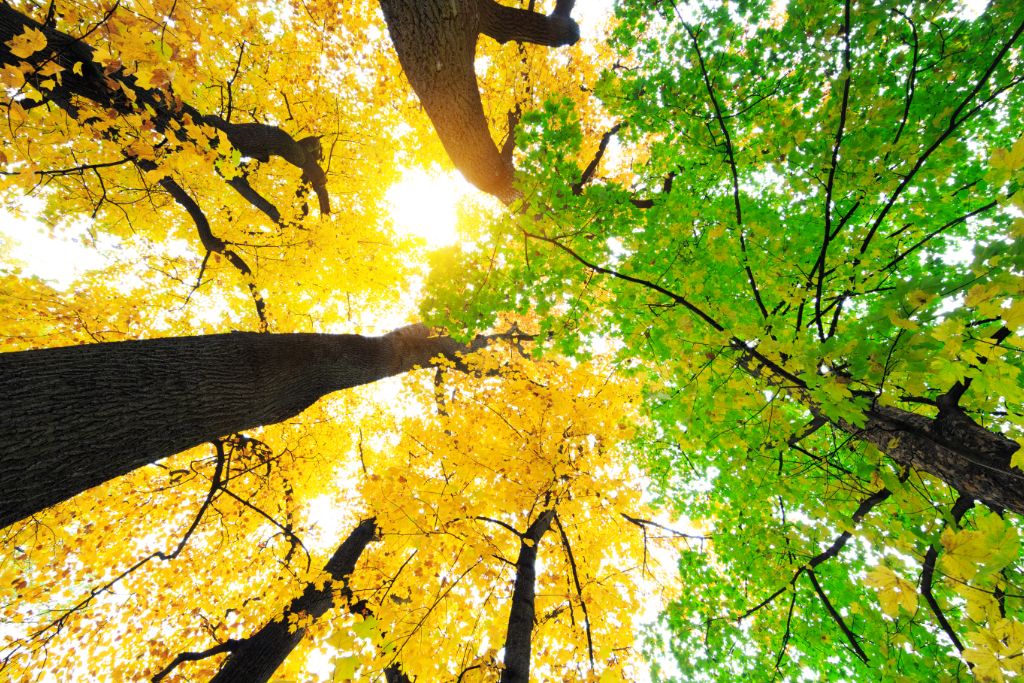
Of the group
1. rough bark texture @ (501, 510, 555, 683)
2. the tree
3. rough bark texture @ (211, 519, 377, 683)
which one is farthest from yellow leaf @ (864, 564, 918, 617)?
rough bark texture @ (211, 519, 377, 683)

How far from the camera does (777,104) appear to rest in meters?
2.97

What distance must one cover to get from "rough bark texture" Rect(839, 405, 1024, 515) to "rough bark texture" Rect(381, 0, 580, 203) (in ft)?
14.6

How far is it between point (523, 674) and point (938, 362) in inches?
141

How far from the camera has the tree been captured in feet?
4.53

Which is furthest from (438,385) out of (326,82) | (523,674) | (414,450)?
(326,82)

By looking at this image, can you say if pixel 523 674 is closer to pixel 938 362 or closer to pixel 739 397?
pixel 739 397

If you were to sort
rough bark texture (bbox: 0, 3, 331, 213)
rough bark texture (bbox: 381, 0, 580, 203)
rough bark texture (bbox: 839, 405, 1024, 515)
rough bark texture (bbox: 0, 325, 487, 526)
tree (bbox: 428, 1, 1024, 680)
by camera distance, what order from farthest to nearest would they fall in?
rough bark texture (bbox: 381, 0, 580, 203)
rough bark texture (bbox: 0, 3, 331, 213)
rough bark texture (bbox: 0, 325, 487, 526)
rough bark texture (bbox: 839, 405, 1024, 515)
tree (bbox: 428, 1, 1024, 680)

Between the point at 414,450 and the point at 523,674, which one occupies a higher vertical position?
the point at 414,450

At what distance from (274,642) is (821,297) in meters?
7.92

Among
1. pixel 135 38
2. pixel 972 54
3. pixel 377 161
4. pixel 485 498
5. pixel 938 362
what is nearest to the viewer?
pixel 938 362

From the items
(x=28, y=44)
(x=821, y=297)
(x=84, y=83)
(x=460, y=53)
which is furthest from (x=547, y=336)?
(x=84, y=83)

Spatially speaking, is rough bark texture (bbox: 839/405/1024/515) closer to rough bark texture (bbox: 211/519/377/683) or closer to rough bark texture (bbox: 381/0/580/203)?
rough bark texture (bbox: 381/0/580/203)

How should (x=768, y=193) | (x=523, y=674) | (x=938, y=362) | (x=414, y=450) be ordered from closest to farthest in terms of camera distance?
1. (x=938, y=362)
2. (x=523, y=674)
3. (x=768, y=193)
4. (x=414, y=450)

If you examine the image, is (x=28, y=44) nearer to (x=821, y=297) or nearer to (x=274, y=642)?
(x=821, y=297)
